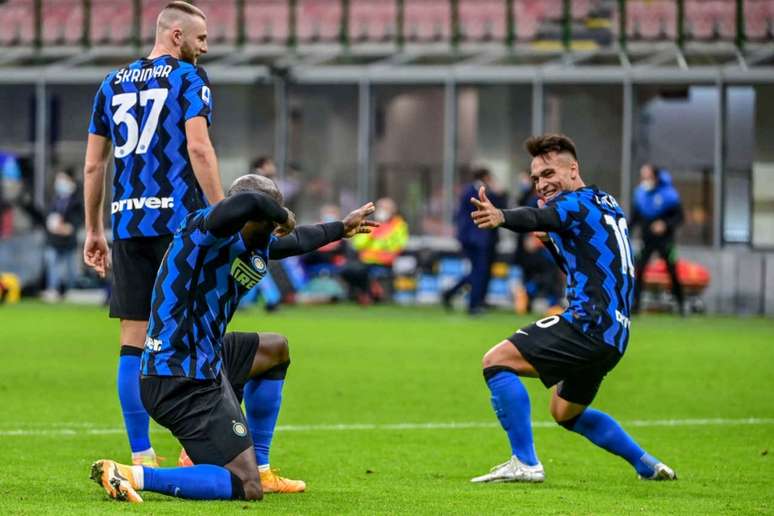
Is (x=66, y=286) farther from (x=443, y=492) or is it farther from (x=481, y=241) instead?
(x=443, y=492)

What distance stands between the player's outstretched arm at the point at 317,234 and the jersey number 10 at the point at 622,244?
3.78 feet

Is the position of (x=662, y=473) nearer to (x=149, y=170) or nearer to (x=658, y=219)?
(x=149, y=170)

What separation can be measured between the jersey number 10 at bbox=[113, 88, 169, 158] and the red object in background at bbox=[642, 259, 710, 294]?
57.6 ft

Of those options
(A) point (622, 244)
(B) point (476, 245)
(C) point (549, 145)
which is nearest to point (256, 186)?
(C) point (549, 145)

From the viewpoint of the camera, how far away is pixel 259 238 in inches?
265

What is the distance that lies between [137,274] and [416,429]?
3.00 meters

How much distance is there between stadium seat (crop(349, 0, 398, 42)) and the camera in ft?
101

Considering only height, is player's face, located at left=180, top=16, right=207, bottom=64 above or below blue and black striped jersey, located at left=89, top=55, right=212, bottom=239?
above

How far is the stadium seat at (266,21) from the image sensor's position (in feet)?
103

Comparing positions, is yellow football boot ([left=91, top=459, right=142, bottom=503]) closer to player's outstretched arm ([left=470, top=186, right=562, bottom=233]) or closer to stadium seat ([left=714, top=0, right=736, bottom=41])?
player's outstretched arm ([left=470, top=186, right=562, bottom=233])

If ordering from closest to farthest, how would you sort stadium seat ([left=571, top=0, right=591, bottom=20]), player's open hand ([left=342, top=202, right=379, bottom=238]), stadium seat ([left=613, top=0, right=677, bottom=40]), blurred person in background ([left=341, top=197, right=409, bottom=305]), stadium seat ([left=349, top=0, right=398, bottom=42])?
player's open hand ([left=342, top=202, right=379, bottom=238]) < blurred person in background ([left=341, top=197, right=409, bottom=305]) < stadium seat ([left=613, top=0, right=677, bottom=40]) < stadium seat ([left=571, top=0, right=591, bottom=20]) < stadium seat ([left=349, top=0, right=398, bottom=42])

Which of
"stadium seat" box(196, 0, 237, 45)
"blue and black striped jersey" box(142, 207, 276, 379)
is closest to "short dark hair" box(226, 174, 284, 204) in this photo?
"blue and black striped jersey" box(142, 207, 276, 379)

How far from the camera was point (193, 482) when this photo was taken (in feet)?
21.7

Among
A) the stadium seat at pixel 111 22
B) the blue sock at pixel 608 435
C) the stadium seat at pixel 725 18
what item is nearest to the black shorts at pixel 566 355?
the blue sock at pixel 608 435
